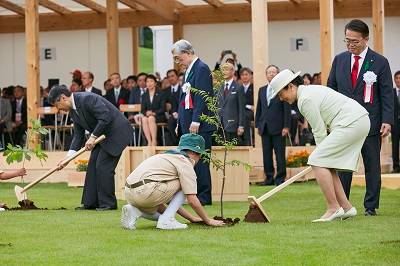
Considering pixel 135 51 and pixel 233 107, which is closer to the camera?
pixel 233 107

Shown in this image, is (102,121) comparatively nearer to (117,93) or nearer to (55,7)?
(117,93)

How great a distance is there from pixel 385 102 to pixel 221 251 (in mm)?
3416

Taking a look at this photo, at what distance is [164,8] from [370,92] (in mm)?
16036

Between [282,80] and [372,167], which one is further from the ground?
[282,80]

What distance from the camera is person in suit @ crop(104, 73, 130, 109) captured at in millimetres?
22172

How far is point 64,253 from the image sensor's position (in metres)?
8.28

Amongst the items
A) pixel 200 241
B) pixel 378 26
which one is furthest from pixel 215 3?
pixel 200 241

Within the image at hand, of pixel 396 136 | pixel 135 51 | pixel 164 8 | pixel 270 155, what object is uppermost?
pixel 164 8

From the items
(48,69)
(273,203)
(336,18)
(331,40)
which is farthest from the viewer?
(48,69)

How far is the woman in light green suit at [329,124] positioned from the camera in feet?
33.0

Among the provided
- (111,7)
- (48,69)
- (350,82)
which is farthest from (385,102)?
(48,69)

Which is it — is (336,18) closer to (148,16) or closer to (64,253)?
(148,16)

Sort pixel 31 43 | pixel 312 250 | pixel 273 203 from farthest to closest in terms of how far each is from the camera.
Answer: pixel 31 43
pixel 273 203
pixel 312 250

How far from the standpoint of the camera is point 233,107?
17500 millimetres
